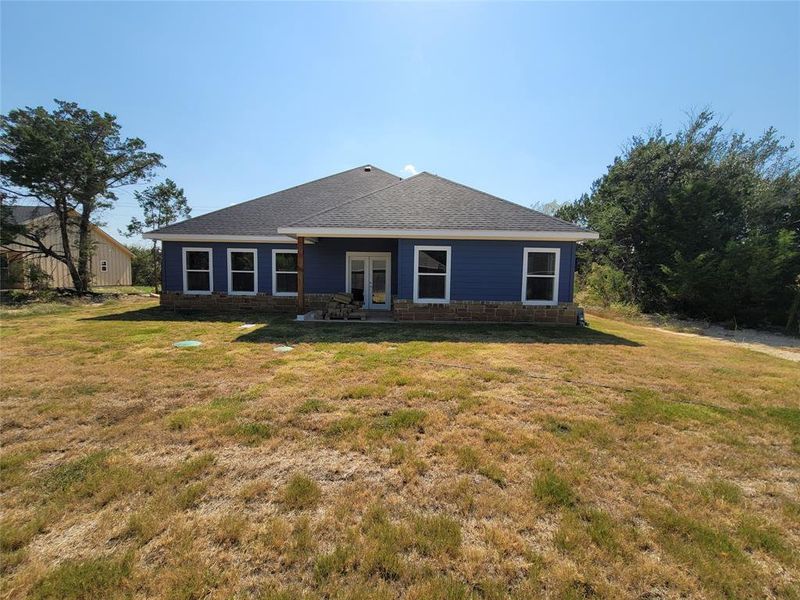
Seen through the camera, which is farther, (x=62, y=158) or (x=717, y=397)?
(x=62, y=158)

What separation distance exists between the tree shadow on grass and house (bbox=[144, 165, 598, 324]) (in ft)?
2.64

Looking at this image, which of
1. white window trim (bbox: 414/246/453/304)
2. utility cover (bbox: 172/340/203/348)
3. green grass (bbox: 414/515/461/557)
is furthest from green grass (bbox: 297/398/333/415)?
white window trim (bbox: 414/246/453/304)

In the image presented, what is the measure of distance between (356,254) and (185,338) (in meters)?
6.12

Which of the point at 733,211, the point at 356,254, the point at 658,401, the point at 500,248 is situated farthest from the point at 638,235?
the point at 658,401

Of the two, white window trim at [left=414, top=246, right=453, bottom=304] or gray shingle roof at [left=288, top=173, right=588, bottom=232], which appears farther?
white window trim at [left=414, top=246, right=453, bottom=304]

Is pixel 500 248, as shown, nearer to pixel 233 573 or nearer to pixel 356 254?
pixel 356 254

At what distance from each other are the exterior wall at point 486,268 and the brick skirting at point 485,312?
205mm

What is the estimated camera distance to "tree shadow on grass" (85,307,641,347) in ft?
26.3

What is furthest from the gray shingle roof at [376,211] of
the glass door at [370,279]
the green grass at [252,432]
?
the green grass at [252,432]

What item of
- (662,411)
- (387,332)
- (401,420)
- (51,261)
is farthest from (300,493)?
(51,261)

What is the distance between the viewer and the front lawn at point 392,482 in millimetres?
1938

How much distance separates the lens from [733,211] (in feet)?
48.5

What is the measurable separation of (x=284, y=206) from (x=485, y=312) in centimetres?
903

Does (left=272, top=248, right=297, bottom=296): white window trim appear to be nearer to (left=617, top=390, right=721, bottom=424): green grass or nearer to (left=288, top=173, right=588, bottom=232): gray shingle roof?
(left=288, top=173, right=588, bottom=232): gray shingle roof
